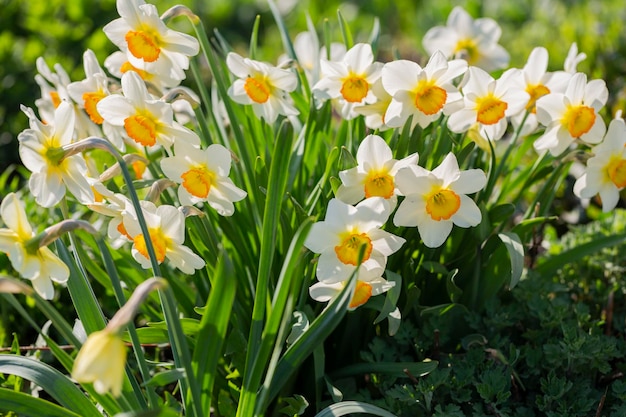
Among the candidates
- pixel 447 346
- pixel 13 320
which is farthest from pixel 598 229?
pixel 13 320

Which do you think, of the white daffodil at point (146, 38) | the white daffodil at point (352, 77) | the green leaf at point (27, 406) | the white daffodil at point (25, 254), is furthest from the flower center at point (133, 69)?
the green leaf at point (27, 406)

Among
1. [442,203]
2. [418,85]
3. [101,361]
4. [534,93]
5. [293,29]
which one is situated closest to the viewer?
[101,361]

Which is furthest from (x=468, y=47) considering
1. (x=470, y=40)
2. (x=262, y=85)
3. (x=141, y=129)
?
(x=141, y=129)

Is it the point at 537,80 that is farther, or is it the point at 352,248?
the point at 537,80

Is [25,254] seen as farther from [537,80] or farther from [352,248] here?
[537,80]

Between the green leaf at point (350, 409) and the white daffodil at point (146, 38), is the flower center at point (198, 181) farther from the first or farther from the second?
the green leaf at point (350, 409)

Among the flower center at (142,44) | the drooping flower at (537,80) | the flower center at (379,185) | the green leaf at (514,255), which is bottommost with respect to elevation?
the green leaf at (514,255)

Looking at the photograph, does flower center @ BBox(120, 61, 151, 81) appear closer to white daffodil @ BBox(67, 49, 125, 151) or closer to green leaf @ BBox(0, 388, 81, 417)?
white daffodil @ BBox(67, 49, 125, 151)

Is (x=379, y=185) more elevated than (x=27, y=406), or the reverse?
(x=379, y=185)
